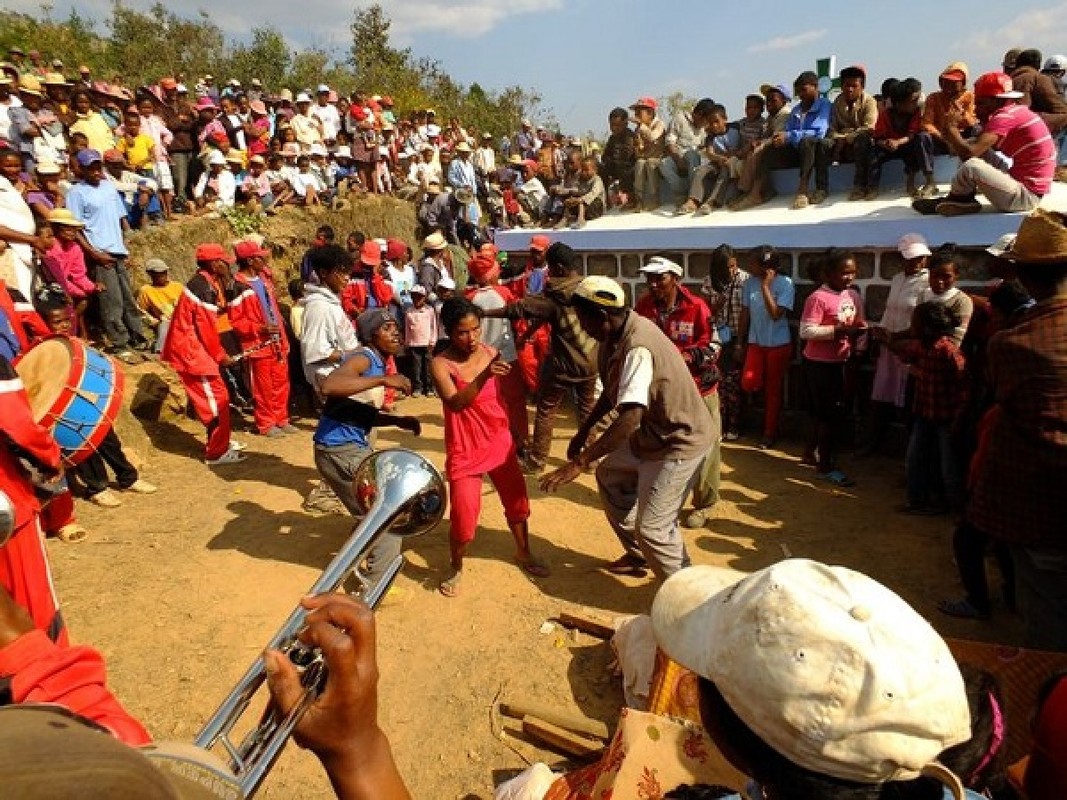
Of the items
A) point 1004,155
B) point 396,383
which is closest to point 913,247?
point 1004,155

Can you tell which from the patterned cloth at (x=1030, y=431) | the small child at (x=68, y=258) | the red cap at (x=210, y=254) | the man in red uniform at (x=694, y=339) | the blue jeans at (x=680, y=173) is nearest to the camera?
the patterned cloth at (x=1030, y=431)

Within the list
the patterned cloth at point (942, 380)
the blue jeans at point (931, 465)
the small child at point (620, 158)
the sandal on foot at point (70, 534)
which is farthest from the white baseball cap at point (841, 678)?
the small child at point (620, 158)

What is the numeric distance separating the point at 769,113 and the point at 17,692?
32.3 feet

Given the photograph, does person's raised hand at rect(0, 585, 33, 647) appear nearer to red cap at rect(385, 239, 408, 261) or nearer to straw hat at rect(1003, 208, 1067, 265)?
straw hat at rect(1003, 208, 1067, 265)

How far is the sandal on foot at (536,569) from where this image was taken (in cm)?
463

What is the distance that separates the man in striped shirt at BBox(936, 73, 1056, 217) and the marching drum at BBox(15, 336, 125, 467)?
6.51 m

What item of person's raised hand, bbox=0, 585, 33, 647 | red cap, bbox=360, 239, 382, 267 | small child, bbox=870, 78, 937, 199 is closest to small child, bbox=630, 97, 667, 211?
small child, bbox=870, 78, 937, 199

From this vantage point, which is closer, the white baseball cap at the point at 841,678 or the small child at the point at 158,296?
the white baseball cap at the point at 841,678

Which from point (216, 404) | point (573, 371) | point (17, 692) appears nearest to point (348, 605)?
point (17, 692)

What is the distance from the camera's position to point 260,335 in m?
7.48

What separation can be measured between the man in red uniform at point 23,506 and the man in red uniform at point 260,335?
4.92 metres

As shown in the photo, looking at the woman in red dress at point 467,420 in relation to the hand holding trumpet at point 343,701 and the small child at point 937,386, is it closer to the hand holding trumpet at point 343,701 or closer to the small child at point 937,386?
the hand holding trumpet at point 343,701

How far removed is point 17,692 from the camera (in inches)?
53.9

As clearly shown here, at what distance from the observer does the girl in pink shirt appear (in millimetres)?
5637
